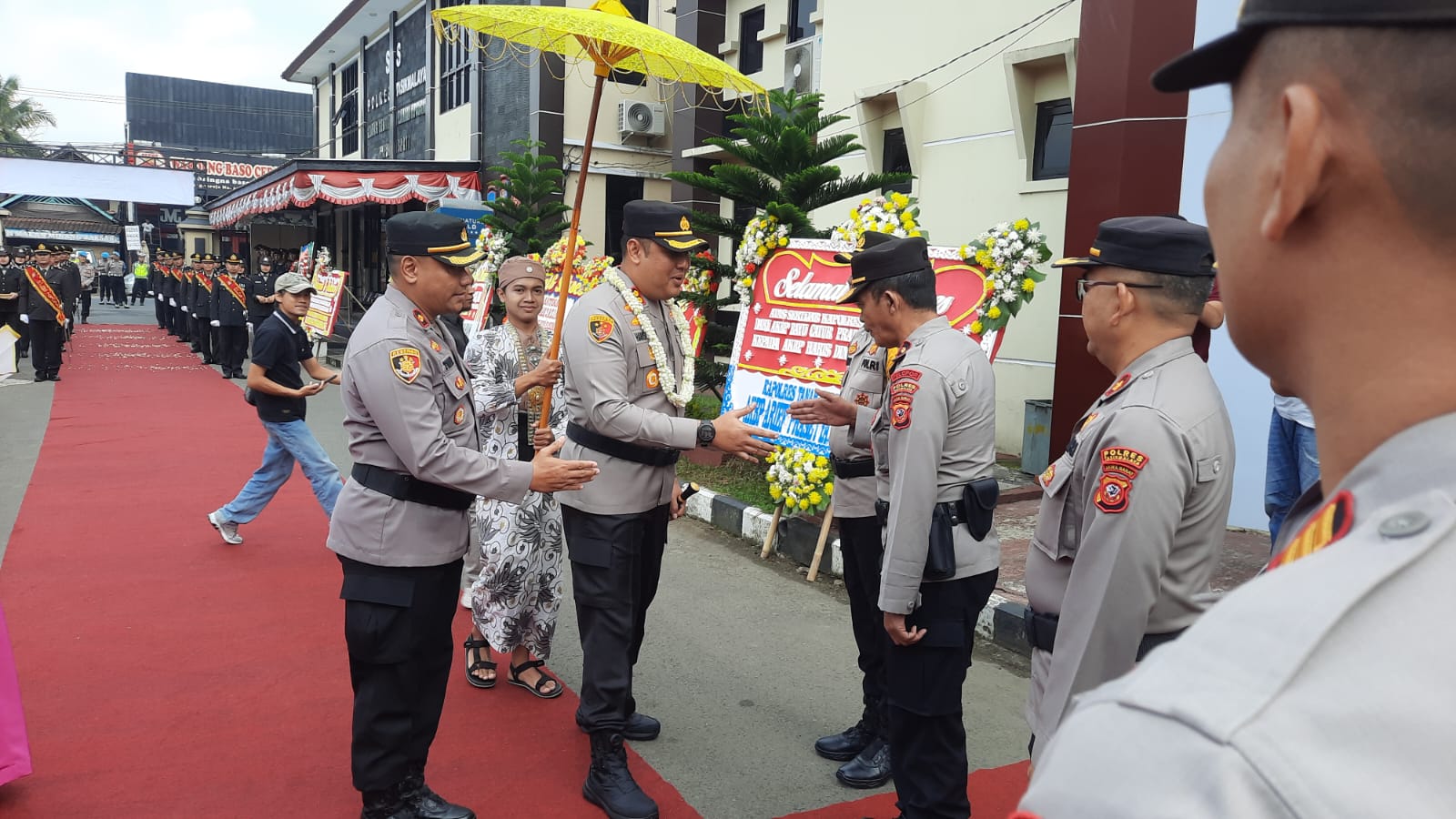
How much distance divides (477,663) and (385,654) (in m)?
1.51

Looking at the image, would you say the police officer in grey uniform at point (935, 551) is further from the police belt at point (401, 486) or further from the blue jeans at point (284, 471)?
the blue jeans at point (284, 471)

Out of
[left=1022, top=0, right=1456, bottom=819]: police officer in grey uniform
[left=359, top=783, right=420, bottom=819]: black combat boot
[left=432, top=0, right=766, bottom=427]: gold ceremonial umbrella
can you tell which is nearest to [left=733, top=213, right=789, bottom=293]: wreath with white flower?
[left=432, top=0, right=766, bottom=427]: gold ceremonial umbrella

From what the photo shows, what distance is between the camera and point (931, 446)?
8.88 feet

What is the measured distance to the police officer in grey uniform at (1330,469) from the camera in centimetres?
50

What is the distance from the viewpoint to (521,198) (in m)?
13.4

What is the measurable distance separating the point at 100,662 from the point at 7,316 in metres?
13.2

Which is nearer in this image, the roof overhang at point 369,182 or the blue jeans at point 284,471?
the blue jeans at point 284,471

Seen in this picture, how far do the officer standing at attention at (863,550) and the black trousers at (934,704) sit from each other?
0.67 meters

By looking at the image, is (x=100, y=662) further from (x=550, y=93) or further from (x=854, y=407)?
(x=550, y=93)

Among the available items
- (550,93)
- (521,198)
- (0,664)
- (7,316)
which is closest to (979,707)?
(0,664)

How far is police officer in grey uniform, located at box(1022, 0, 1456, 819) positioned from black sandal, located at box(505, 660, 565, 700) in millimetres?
3812

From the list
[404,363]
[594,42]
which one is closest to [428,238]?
A: [404,363]

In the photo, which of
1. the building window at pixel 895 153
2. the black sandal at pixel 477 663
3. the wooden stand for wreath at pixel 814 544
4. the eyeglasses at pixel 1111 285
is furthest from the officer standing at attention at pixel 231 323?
the eyeglasses at pixel 1111 285

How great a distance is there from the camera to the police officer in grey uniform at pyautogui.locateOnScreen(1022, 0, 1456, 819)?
1.65 ft
